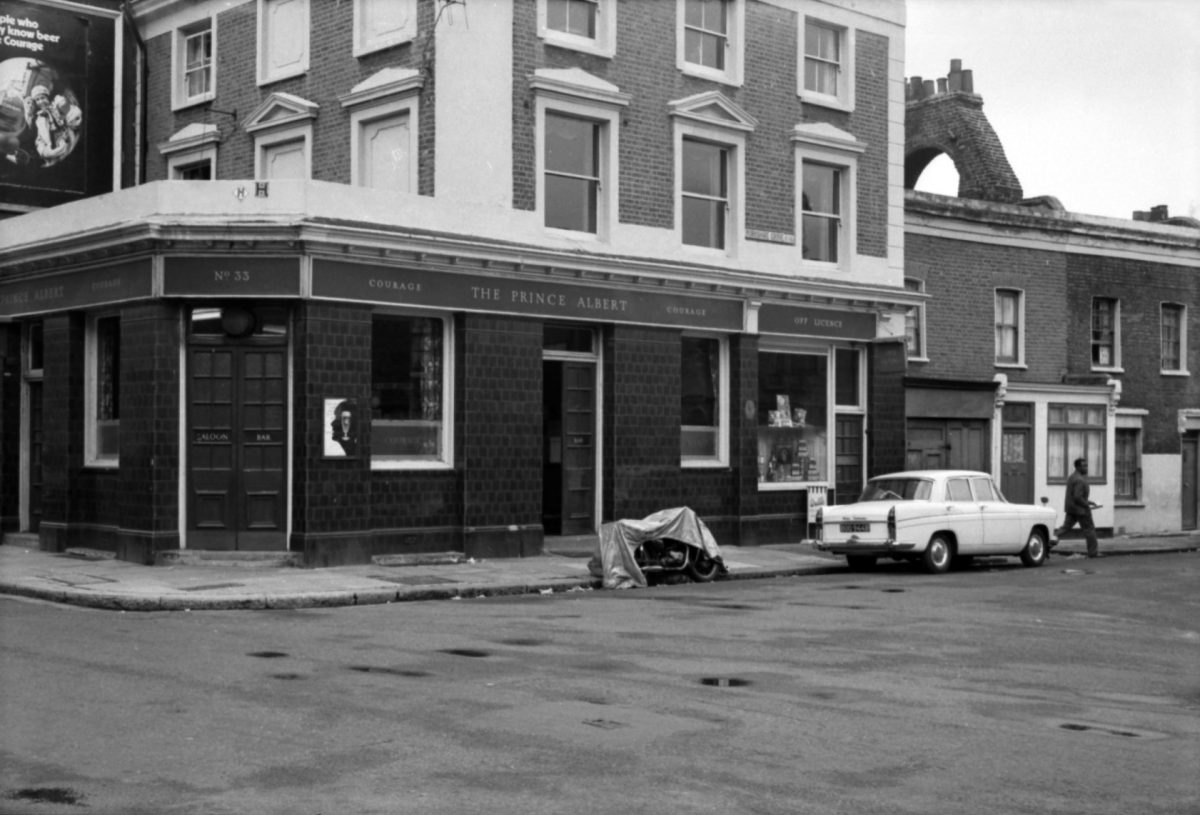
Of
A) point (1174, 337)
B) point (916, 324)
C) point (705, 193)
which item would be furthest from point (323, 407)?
point (1174, 337)

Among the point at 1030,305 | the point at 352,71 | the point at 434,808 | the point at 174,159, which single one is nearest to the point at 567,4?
the point at 352,71

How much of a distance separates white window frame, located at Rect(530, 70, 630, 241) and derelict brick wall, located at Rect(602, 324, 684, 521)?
187 cm

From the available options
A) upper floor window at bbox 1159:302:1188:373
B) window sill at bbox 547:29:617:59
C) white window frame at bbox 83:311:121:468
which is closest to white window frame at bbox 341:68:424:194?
window sill at bbox 547:29:617:59

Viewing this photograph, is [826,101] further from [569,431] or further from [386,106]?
[386,106]

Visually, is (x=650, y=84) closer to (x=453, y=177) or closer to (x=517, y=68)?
(x=517, y=68)

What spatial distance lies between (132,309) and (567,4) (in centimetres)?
835

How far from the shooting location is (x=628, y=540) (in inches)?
750

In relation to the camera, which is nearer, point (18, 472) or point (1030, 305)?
point (18, 472)

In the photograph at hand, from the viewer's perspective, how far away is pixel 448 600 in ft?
56.9

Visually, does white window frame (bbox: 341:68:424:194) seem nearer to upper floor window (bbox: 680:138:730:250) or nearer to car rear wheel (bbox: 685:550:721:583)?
upper floor window (bbox: 680:138:730:250)

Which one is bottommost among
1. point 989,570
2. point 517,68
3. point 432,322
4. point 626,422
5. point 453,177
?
point 989,570

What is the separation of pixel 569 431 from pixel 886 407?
299 inches

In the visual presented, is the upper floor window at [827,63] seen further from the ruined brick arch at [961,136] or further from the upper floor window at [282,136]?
the upper floor window at [282,136]

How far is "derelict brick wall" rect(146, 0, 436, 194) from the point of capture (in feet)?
70.0
